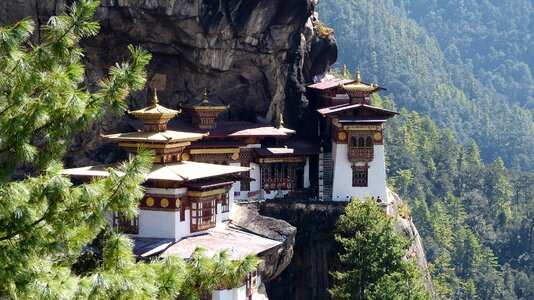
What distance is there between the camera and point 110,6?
34812 mm

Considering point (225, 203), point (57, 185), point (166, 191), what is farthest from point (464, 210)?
point (57, 185)

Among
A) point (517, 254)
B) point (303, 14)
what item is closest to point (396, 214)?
point (303, 14)

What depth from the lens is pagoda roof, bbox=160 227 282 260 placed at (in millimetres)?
28453

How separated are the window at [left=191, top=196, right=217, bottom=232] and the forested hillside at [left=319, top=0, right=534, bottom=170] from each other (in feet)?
340

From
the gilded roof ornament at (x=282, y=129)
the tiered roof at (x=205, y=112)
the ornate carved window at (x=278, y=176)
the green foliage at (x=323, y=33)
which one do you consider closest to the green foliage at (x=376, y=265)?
the ornate carved window at (x=278, y=176)

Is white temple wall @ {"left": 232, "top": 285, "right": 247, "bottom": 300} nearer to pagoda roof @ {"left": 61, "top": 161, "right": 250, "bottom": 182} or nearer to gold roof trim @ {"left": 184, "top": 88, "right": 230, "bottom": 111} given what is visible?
pagoda roof @ {"left": 61, "top": 161, "right": 250, "bottom": 182}

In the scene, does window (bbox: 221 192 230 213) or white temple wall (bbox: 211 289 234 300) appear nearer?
white temple wall (bbox: 211 289 234 300)

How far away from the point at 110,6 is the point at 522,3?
6291 inches

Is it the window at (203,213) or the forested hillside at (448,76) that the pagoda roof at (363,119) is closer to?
the window at (203,213)

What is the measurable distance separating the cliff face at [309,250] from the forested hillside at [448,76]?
97167 millimetres

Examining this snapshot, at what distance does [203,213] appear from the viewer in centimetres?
3098

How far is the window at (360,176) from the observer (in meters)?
37.5

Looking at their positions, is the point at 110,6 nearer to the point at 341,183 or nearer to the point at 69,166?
the point at 69,166

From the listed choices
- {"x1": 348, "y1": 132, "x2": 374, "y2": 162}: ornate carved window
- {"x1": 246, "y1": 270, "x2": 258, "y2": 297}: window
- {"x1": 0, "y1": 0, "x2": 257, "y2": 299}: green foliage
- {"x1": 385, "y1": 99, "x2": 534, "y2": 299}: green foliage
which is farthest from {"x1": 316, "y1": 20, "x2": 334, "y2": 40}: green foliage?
{"x1": 0, "y1": 0, "x2": 257, "y2": 299}: green foliage
